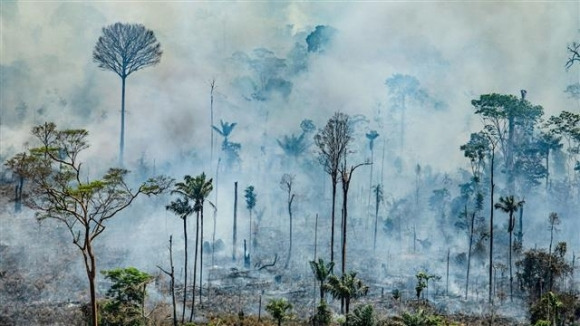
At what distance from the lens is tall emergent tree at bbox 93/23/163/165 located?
9771cm

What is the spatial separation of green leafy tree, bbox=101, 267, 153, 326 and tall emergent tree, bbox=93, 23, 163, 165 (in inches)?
2108

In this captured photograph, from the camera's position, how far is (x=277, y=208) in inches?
4193

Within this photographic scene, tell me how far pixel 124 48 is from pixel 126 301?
2301 inches

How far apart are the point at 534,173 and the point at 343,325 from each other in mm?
A: 65868

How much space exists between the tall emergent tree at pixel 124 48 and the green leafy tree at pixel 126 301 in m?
53.5

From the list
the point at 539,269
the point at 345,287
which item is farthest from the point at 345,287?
the point at 539,269

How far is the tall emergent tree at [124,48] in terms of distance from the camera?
9771 centimetres

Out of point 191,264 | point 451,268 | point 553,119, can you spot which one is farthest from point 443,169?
point 191,264

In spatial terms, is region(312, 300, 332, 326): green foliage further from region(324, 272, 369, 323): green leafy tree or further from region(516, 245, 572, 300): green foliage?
region(516, 245, 572, 300): green foliage

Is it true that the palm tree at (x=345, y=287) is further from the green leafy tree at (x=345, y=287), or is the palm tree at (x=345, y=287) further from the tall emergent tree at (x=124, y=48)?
the tall emergent tree at (x=124, y=48)

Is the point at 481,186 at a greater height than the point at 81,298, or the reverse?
the point at 481,186

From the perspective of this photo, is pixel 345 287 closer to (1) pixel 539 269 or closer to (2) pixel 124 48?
(1) pixel 539 269

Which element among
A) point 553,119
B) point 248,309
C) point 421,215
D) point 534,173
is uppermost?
point 553,119

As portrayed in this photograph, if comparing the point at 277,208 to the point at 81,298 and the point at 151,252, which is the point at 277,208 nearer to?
the point at 151,252
